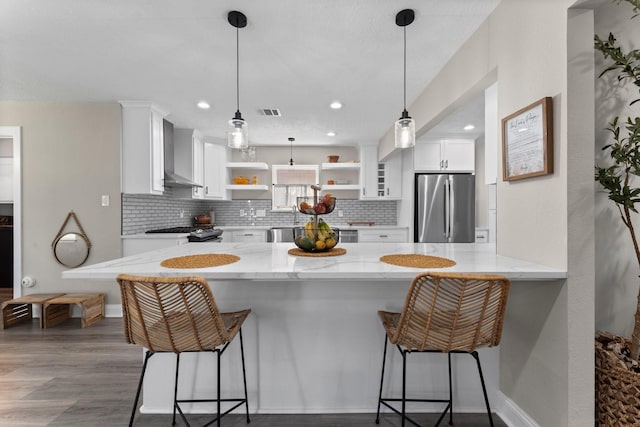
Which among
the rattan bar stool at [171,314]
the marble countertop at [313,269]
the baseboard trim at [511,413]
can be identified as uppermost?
the marble countertop at [313,269]

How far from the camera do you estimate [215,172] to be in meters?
5.11

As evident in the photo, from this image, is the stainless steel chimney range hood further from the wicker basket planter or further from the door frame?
the wicker basket planter

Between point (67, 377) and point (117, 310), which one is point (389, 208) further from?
point (67, 377)

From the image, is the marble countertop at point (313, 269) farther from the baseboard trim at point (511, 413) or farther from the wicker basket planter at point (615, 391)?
the baseboard trim at point (511, 413)

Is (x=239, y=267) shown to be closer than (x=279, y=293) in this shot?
Yes

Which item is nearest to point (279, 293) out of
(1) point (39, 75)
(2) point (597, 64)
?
(2) point (597, 64)

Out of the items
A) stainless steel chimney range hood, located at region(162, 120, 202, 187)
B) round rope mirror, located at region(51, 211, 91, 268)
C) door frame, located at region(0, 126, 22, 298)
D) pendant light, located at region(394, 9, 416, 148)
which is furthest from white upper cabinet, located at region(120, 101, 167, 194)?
pendant light, located at region(394, 9, 416, 148)

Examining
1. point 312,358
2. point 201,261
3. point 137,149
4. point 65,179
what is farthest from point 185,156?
point 312,358

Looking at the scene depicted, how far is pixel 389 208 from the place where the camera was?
18.4 feet

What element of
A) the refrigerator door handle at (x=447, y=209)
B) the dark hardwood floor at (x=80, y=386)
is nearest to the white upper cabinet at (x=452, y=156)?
the refrigerator door handle at (x=447, y=209)

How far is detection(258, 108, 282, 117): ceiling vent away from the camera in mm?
3573

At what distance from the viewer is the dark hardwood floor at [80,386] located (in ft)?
5.72

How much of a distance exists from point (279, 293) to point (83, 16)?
2104 millimetres

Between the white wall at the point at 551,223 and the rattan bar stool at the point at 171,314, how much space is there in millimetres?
1497
